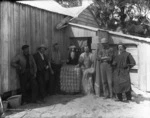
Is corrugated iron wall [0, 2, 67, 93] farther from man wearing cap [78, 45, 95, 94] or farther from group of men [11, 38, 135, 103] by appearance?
man wearing cap [78, 45, 95, 94]

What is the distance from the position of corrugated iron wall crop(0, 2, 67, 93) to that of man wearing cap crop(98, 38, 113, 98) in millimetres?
2579

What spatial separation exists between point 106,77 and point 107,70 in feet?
1.01

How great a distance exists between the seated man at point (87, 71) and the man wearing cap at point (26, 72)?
6.97ft

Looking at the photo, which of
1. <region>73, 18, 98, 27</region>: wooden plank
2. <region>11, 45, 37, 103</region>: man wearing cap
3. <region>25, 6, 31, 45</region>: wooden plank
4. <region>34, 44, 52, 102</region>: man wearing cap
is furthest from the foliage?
<region>11, 45, 37, 103</region>: man wearing cap

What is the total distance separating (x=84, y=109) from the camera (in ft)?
21.9

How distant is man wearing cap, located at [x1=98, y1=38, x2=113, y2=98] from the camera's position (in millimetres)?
7941

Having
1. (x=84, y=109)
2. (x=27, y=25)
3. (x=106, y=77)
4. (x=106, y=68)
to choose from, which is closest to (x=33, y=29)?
(x=27, y=25)

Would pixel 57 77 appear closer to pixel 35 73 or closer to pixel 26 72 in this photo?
pixel 35 73

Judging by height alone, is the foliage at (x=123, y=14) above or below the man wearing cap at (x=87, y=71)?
above

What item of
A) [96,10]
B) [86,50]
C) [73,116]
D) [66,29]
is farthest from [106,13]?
[73,116]

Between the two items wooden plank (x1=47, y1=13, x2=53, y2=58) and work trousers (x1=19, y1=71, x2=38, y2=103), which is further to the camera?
wooden plank (x1=47, y1=13, x2=53, y2=58)

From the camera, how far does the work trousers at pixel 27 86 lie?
7.17 meters

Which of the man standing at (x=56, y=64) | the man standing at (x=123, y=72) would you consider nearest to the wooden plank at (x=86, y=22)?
the man standing at (x=56, y=64)

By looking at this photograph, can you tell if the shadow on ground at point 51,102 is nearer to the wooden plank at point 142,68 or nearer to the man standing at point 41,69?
the man standing at point 41,69
